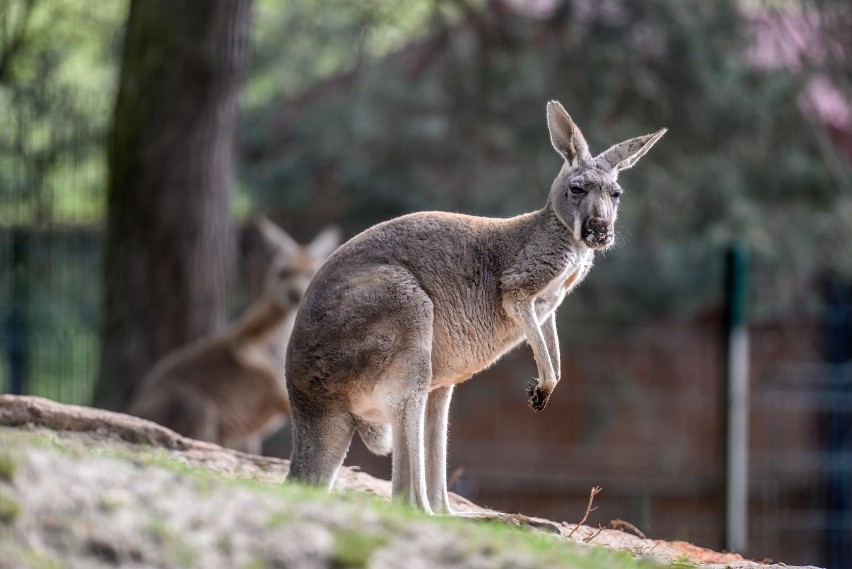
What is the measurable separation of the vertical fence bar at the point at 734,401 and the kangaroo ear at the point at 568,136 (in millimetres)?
4957

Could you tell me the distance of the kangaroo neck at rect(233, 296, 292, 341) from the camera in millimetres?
10727

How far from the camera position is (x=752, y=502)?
44.9ft

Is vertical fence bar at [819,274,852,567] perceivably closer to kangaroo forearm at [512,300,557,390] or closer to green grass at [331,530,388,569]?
kangaroo forearm at [512,300,557,390]

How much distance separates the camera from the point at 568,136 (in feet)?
19.9

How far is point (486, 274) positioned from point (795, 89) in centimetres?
917

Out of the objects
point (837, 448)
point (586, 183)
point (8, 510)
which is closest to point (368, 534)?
point (8, 510)

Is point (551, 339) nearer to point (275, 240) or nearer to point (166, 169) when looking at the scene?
point (166, 169)

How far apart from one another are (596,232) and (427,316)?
2.98 ft

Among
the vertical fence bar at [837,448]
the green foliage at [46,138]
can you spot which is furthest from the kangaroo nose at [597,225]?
the green foliage at [46,138]

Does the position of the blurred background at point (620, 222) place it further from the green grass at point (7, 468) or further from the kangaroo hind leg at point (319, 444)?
the green grass at point (7, 468)

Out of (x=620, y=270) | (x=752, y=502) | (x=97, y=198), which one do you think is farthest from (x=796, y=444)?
(x=97, y=198)

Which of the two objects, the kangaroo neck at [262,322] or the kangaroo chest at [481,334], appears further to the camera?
the kangaroo neck at [262,322]

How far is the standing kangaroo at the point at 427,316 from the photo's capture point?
5.48 m

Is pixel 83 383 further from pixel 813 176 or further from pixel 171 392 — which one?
pixel 813 176
